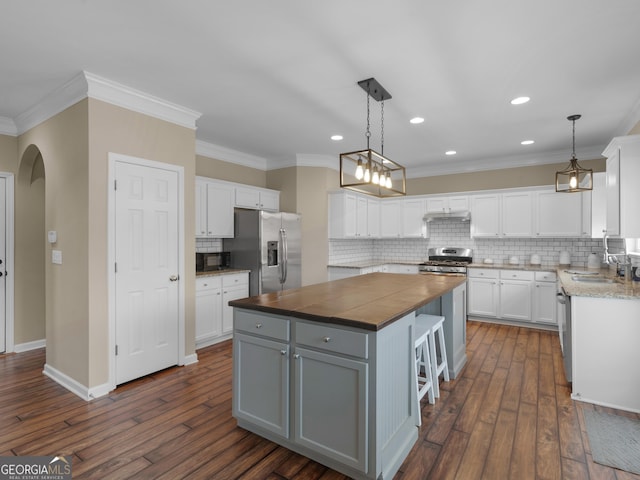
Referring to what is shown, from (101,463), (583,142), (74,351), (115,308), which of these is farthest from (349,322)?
(583,142)

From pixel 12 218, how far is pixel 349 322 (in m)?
4.47

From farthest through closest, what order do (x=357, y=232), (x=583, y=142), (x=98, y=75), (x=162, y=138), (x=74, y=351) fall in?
(x=357, y=232)
(x=583, y=142)
(x=162, y=138)
(x=74, y=351)
(x=98, y=75)

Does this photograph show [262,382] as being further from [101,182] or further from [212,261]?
[212,261]

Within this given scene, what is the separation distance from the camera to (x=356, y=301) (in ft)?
8.20

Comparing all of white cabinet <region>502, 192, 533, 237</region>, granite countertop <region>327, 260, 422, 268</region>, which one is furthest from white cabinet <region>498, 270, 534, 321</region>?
granite countertop <region>327, 260, 422, 268</region>

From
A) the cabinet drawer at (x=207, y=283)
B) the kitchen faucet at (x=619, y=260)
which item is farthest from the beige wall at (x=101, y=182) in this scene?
the kitchen faucet at (x=619, y=260)

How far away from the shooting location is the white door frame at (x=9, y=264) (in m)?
4.16

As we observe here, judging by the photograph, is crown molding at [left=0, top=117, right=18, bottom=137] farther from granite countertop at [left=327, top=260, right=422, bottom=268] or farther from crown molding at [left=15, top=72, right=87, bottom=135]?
granite countertop at [left=327, top=260, right=422, bottom=268]

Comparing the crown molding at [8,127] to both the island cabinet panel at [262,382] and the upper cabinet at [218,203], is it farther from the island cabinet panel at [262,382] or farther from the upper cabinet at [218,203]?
the island cabinet panel at [262,382]

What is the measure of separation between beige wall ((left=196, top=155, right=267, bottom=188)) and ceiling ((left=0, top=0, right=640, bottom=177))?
0.82m

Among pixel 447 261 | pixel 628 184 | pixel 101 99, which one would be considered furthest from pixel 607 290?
pixel 101 99

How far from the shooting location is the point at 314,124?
4.31m

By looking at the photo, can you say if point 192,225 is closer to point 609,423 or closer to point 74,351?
point 74,351

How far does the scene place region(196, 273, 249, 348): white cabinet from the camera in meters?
4.33
